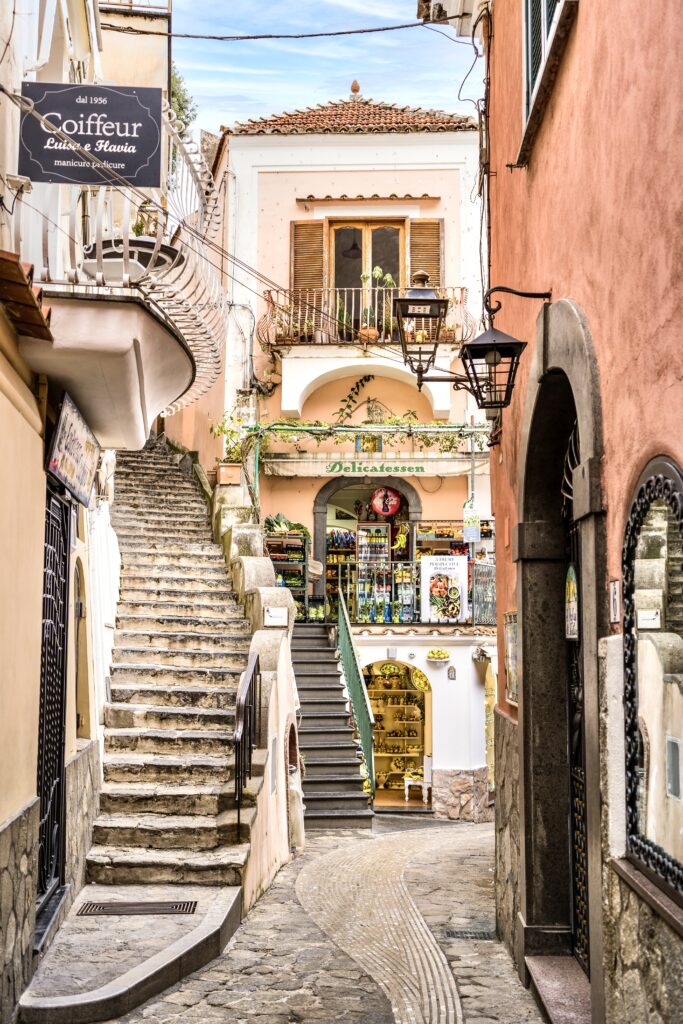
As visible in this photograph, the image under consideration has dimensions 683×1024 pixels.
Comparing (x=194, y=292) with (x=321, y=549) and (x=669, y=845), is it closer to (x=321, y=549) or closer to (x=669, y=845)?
(x=669, y=845)

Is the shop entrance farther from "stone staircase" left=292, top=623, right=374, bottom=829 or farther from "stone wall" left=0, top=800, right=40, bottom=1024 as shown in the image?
"stone wall" left=0, top=800, right=40, bottom=1024

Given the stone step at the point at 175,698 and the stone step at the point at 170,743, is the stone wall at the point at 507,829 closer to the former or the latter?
the stone step at the point at 170,743

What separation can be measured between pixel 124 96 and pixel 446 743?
15.5 metres

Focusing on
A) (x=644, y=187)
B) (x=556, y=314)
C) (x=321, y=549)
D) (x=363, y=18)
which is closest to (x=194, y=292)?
(x=556, y=314)

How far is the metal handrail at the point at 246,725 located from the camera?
26.3ft

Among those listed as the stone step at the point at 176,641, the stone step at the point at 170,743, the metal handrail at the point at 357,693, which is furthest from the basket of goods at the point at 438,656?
the stone step at the point at 170,743

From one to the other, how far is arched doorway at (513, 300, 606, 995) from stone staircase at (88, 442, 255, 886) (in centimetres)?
256

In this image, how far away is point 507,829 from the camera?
7293mm

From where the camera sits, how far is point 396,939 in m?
7.44

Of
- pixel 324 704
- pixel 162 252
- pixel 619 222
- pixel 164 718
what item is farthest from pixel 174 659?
pixel 619 222

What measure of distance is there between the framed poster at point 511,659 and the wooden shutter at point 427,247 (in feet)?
51.6

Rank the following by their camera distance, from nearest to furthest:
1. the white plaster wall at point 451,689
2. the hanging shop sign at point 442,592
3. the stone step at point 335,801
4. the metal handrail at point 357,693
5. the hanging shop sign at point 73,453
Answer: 1. the hanging shop sign at point 73,453
2. the stone step at point 335,801
3. the metal handrail at point 357,693
4. the white plaster wall at point 451,689
5. the hanging shop sign at point 442,592

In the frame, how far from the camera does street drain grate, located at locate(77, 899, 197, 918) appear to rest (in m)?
7.28

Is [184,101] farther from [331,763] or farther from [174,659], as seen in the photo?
[174,659]
